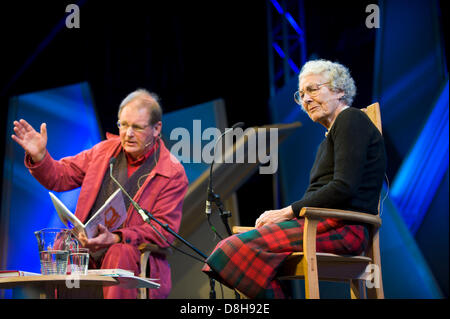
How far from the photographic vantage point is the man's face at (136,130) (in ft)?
9.62

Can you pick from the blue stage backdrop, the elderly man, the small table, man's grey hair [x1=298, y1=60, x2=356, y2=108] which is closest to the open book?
the elderly man

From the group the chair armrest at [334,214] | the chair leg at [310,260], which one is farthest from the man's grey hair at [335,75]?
the chair leg at [310,260]

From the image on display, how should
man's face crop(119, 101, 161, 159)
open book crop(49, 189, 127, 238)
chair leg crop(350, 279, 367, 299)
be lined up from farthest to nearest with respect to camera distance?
1. man's face crop(119, 101, 161, 159)
2. chair leg crop(350, 279, 367, 299)
3. open book crop(49, 189, 127, 238)

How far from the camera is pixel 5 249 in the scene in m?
3.62

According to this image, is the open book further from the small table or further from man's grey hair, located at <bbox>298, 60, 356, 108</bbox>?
man's grey hair, located at <bbox>298, 60, 356, 108</bbox>

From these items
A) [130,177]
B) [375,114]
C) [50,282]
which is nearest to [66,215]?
[50,282]

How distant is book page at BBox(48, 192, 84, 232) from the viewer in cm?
204

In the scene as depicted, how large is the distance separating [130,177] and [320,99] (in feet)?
4.04

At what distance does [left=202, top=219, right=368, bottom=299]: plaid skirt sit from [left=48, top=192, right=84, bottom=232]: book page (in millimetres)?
564

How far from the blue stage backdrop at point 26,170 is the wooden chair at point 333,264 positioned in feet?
7.74

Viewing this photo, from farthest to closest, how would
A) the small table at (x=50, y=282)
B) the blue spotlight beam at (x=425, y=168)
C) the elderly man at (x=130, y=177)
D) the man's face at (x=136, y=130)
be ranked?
the blue spotlight beam at (x=425, y=168), the man's face at (x=136, y=130), the elderly man at (x=130, y=177), the small table at (x=50, y=282)

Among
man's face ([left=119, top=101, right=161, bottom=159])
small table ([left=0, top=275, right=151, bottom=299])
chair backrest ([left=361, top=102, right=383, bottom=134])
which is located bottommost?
small table ([left=0, top=275, right=151, bottom=299])

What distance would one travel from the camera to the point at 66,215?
2068mm

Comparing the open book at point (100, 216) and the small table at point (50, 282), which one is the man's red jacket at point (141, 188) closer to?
the open book at point (100, 216)
